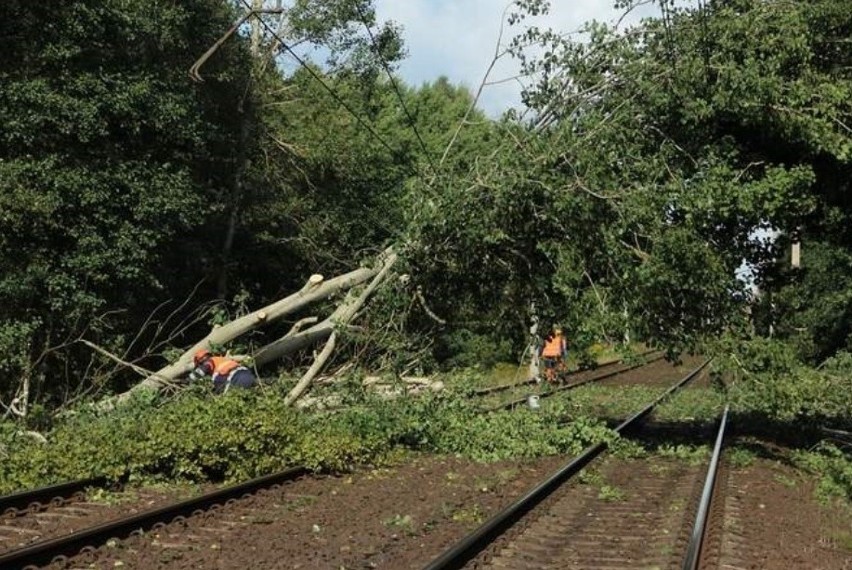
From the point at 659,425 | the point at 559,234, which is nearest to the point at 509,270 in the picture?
the point at 559,234

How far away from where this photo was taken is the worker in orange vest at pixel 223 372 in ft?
43.3

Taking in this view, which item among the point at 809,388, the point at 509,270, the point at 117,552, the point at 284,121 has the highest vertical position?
the point at 284,121

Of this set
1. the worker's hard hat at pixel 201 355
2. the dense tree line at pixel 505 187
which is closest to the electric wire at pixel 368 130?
the dense tree line at pixel 505 187

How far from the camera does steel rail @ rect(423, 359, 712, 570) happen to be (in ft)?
23.1

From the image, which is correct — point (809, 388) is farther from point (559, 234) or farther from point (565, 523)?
point (565, 523)

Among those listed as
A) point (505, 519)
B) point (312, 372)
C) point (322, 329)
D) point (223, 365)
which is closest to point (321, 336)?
point (322, 329)

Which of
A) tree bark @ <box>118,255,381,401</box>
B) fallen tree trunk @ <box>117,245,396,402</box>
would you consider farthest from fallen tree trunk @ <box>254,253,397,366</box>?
tree bark @ <box>118,255,381,401</box>

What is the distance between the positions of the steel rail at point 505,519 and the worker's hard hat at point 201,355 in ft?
18.4

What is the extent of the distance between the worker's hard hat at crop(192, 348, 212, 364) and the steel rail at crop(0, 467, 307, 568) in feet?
13.6

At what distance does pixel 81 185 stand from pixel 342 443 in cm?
1019

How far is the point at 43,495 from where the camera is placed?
9.48 meters

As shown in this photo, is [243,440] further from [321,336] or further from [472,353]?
[472,353]

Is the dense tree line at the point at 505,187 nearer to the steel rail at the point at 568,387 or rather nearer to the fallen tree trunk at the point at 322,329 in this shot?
the fallen tree trunk at the point at 322,329

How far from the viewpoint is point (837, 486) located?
450 inches
